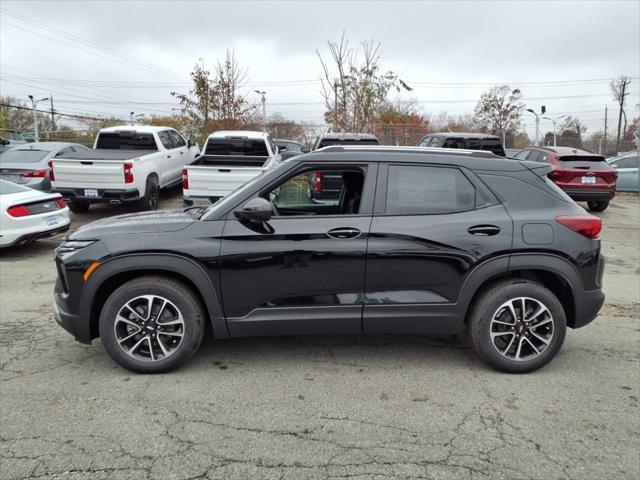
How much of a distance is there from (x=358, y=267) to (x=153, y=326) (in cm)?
161

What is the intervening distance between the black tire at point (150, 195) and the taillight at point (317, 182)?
24.8 ft

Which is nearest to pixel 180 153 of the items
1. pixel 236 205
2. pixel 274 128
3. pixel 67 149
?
pixel 67 149

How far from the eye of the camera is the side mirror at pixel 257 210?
365cm

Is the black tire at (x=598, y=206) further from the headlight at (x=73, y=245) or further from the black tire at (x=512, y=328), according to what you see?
the headlight at (x=73, y=245)

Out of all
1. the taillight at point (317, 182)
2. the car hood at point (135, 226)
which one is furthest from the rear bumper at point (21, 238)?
the taillight at point (317, 182)

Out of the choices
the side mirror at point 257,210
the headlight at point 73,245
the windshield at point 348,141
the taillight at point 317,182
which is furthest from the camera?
the windshield at point 348,141

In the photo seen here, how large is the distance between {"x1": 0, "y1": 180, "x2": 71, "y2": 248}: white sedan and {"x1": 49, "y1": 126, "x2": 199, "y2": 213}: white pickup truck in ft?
6.58

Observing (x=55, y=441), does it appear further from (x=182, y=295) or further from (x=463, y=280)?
(x=463, y=280)

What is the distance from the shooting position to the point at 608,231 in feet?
36.0

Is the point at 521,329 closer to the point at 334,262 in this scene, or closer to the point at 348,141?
the point at 334,262

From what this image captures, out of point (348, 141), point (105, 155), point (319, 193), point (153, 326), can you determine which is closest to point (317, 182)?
point (319, 193)

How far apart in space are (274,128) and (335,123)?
10583mm

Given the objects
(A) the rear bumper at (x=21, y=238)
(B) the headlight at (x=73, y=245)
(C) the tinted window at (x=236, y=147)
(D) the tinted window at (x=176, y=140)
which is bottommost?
(A) the rear bumper at (x=21, y=238)

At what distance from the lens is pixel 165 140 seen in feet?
43.2
